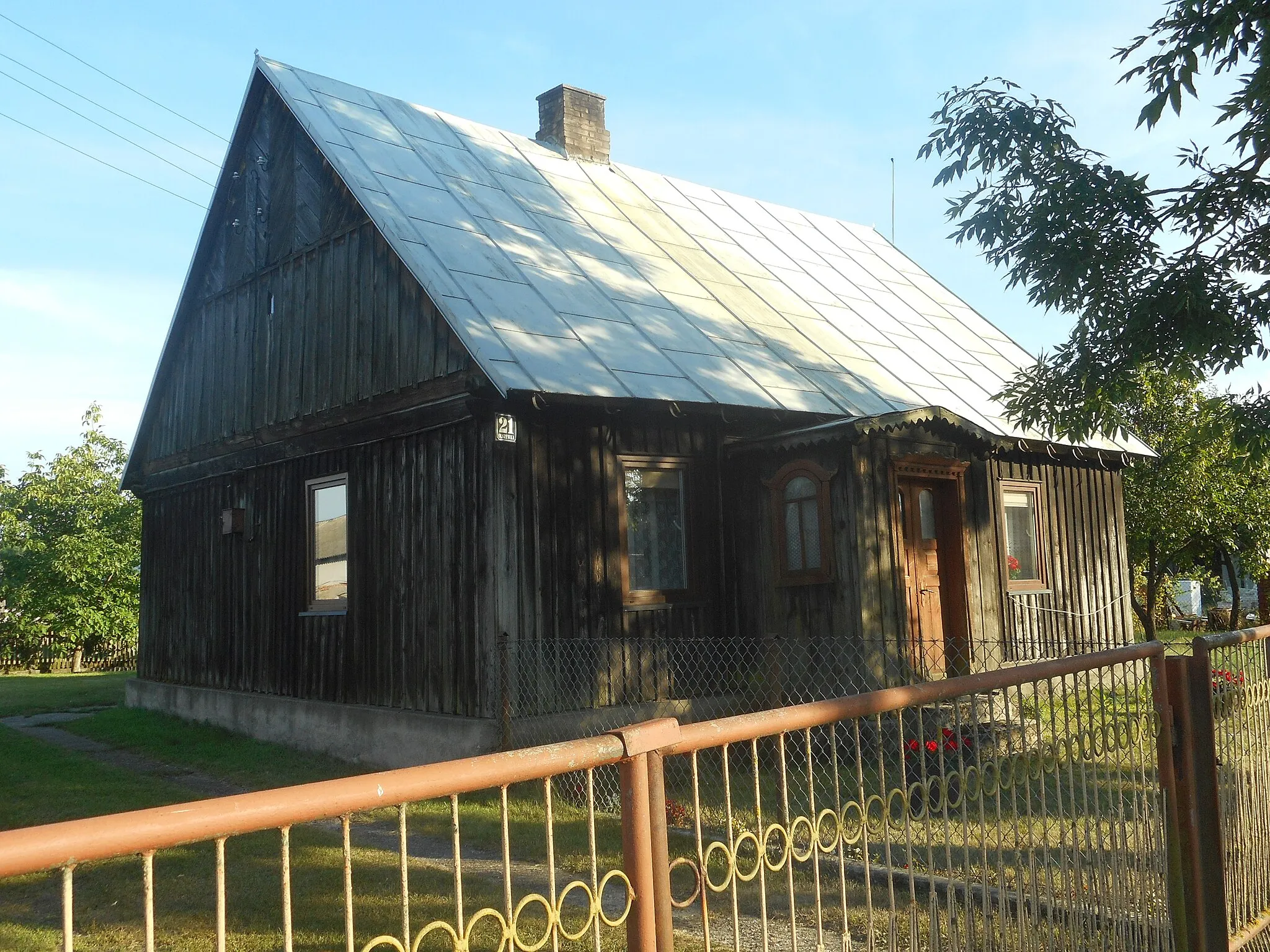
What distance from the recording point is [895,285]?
18.4 metres

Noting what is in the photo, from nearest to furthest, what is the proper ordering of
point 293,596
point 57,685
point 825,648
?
1. point 825,648
2. point 293,596
3. point 57,685

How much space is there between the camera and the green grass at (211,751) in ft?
34.6

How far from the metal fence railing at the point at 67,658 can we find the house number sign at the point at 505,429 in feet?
68.8

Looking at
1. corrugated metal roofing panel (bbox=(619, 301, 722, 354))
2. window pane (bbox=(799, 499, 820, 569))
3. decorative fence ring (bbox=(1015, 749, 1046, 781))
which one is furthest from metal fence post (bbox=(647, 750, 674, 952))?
corrugated metal roofing panel (bbox=(619, 301, 722, 354))

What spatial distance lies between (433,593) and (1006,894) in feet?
24.6

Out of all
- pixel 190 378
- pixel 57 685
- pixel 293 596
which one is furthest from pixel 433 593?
pixel 57 685

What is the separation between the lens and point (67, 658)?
27.8m

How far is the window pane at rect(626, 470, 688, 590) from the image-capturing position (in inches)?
443

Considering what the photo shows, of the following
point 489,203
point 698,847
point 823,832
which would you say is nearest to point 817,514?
point 489,203

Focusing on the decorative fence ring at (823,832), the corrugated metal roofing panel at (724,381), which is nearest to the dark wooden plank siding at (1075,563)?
the corrugated metal roofing panel at (724,381)

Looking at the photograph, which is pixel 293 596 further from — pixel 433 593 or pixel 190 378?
pixel 190 378

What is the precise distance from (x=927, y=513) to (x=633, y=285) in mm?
4416

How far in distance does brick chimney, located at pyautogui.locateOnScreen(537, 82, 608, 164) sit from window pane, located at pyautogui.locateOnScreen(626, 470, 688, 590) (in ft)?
24.6

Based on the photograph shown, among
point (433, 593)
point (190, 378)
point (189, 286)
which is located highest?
point (189, 286)
